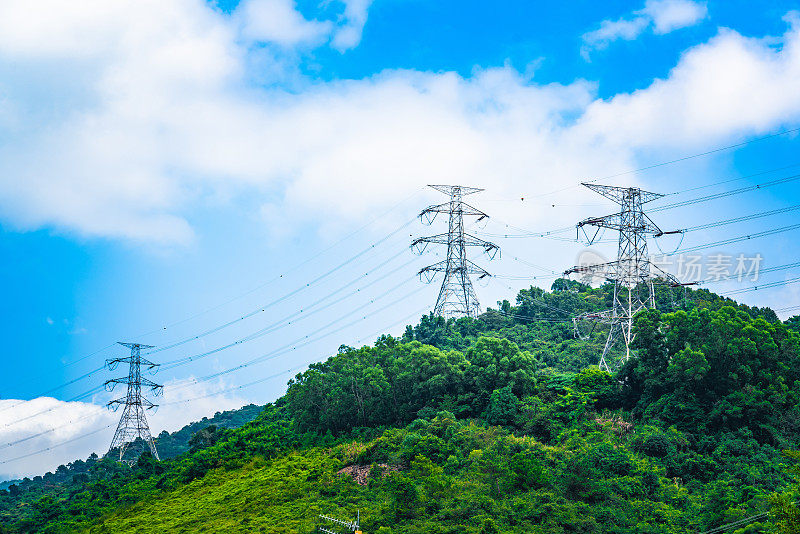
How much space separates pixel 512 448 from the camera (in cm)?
3198

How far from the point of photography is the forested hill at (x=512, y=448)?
27047mm

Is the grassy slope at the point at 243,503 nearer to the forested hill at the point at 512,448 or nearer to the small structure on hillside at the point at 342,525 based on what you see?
the forested hill at the point at 512,448

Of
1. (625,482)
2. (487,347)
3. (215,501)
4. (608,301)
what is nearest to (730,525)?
(625,482)

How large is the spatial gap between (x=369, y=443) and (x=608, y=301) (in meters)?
28.5

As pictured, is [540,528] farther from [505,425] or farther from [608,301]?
[608,301]

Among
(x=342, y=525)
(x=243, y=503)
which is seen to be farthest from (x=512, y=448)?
(x=243, y=503)

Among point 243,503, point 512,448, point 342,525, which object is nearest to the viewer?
point 342,525

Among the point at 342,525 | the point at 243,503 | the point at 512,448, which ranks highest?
the point at 512,448

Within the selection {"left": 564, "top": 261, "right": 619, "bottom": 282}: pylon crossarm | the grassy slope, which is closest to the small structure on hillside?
the grassy slope

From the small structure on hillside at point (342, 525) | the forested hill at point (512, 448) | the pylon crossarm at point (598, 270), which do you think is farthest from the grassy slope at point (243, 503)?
the pylon crossarm at point (598, 270)

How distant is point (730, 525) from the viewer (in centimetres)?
2300

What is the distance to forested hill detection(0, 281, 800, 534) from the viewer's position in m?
27.0

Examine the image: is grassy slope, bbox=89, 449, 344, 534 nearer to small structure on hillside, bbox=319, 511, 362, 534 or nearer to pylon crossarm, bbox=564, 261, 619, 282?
small structure on hillside, bbox=319, 511, 362, 534

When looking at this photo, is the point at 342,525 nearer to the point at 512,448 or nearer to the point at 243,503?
the point at 243,503
